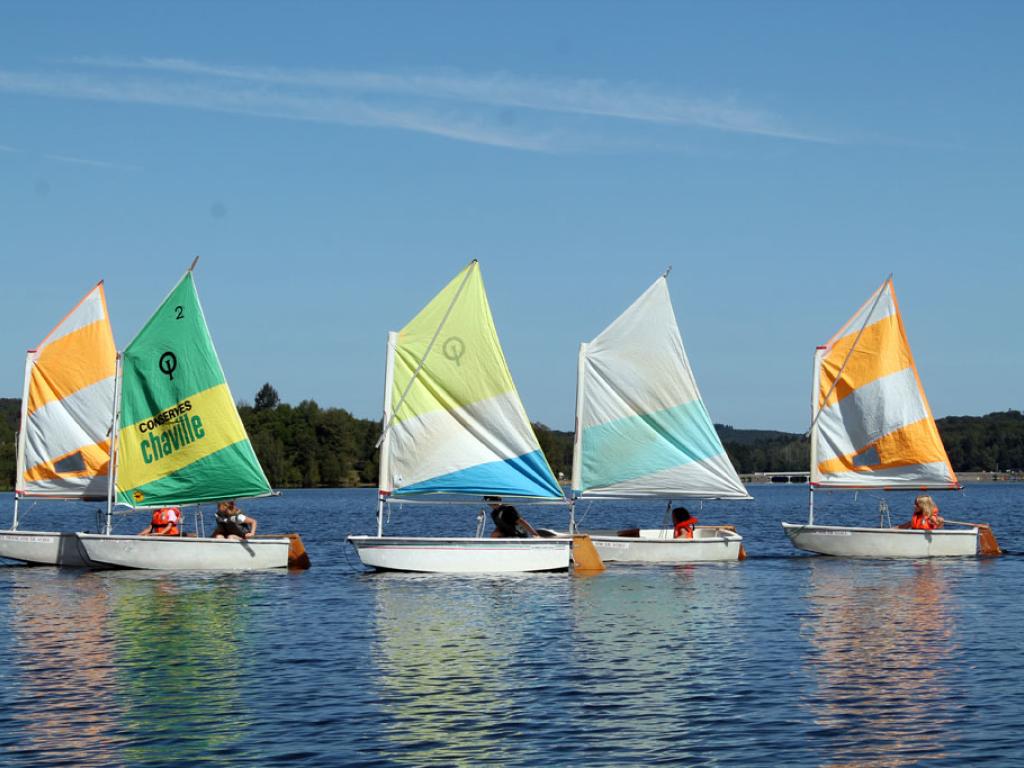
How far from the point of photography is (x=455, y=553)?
39719 mm

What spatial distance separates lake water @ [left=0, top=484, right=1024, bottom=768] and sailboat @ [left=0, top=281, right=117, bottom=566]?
322 cm

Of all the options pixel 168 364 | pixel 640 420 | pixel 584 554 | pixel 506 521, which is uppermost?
pixel 168 364

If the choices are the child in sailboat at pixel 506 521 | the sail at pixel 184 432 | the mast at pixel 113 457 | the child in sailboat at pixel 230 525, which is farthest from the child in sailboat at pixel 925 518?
the mast at pixel 113 457

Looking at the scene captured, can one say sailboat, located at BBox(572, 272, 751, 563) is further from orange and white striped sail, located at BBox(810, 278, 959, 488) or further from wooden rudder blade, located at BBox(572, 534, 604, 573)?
orange and white striped sail, located at BBox(810, 278, 959, 488)

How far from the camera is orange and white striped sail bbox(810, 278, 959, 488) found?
49.2 meters

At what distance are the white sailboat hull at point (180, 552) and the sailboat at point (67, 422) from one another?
2668 millimetres

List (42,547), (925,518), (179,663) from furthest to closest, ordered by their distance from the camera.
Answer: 1. (925,518)
2. (42,547)
3. (179,663)

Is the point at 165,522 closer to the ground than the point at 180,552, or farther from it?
farther from it

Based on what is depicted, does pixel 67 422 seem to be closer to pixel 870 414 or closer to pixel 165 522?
pixel 165 522

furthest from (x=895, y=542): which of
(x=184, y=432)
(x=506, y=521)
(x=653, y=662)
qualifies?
(x=653, y=662)

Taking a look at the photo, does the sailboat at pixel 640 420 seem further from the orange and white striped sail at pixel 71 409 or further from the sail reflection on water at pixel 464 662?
the orange and white striped sail at pixel 71 409

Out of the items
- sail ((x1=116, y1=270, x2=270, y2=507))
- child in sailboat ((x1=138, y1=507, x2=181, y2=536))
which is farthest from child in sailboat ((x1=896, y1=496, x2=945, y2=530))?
child in sailboat ((x1=138, y1=507, x2=181, y2=536))

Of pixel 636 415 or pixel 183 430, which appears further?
pixel 636 415

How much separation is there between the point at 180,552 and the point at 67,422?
21.7 ft
